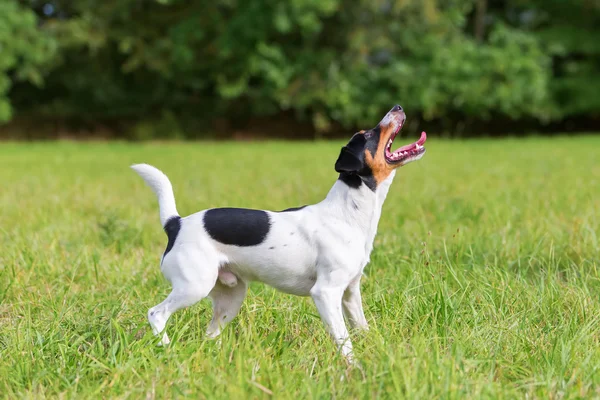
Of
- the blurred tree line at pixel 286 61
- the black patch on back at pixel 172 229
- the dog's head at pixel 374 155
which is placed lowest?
the blurred tree line at pixel 286 61

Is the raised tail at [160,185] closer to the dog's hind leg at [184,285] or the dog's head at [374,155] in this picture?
the dog's hind leg at [184,285]

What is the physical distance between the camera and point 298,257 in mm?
2686

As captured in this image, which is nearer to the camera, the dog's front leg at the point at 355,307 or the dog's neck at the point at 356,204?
the dog's neck at the point at 356,204

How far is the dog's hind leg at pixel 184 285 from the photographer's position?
8.51 feet

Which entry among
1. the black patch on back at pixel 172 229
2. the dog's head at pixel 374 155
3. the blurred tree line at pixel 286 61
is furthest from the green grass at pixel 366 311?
the blurred tree line at pixel 286 61

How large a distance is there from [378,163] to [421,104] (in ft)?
64.7

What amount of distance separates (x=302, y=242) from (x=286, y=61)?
20.4 metres

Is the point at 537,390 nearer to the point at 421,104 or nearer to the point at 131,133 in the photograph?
the point at 421,104

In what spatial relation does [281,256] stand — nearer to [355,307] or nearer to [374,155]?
[355,307]

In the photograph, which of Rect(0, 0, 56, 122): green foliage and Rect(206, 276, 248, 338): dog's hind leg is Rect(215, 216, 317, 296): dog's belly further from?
Rect(0, 0, 56, 122): green foliage

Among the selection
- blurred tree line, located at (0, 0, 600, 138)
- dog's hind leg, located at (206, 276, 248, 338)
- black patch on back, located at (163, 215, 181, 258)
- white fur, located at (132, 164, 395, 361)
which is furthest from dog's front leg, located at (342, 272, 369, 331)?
blurred tree line, located at (0, 0, 600, 138)

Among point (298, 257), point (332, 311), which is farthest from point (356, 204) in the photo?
point (332, 311)

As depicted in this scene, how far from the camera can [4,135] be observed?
24625 millimetres

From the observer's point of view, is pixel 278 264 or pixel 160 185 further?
pixel 160 185
